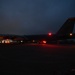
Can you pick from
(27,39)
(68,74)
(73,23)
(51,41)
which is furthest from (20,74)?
(27,39)

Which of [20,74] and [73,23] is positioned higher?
[73,23]

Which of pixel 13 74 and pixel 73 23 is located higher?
pixel 73 23

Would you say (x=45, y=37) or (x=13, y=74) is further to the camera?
(x=45, y=37)

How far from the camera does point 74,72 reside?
11148 mm

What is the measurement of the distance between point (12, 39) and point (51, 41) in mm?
18010

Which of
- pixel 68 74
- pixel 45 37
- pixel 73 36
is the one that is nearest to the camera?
pixel 68 74

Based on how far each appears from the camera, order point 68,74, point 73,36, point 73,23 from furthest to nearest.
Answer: point 73,36, point 73,23, point 68,74

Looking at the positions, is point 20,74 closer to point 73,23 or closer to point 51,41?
point 73,23

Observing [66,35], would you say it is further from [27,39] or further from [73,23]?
[27,39]

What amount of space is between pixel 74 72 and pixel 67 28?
222ft

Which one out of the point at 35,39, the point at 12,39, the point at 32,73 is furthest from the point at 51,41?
the point at 32,73

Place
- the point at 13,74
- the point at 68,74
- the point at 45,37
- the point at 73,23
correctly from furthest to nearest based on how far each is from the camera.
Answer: the point at 45,37, the point at 73,23, the point at 13,74, the point at 68,74

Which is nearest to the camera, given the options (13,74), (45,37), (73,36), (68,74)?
(68,74)

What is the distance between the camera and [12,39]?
9344cm
